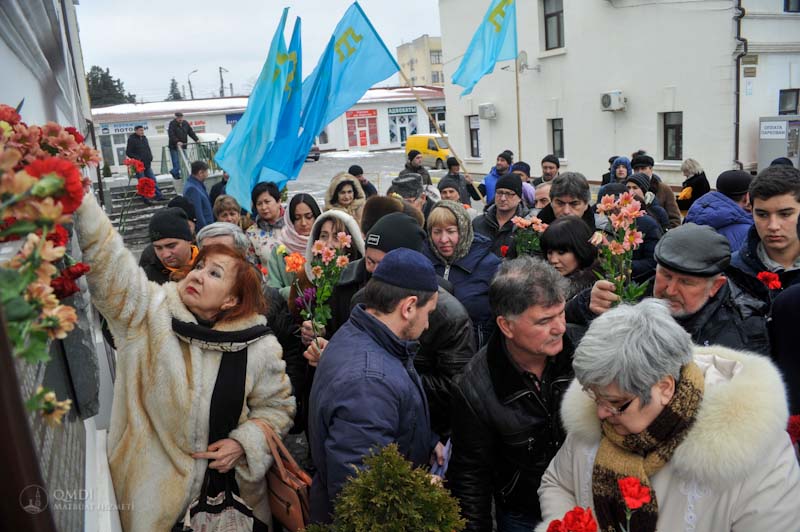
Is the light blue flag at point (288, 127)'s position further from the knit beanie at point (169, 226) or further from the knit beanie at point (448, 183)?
the knit beanie at point (448, 183)

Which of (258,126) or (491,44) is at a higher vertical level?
(491,44)

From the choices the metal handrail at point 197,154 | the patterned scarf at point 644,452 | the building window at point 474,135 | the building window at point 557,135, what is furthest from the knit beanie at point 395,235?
the building window at point 474,135

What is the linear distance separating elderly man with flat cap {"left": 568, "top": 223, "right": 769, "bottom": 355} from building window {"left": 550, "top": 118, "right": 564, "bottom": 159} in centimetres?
1807

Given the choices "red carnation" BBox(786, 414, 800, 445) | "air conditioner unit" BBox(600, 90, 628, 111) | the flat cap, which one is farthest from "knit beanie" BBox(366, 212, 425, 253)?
"air conditioner unit" BBox(600, 90, 628, 111)

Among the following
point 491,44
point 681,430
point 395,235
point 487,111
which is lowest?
point 681,430

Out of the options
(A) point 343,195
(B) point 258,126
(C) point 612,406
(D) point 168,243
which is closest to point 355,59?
(B) point 258,126

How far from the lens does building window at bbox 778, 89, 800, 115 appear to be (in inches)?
607

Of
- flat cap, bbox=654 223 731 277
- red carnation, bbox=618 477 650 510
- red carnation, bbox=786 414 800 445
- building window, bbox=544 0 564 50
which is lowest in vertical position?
red carnation, bbox=786 414 800 445

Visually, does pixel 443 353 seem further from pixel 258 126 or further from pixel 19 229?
pixel 258 126

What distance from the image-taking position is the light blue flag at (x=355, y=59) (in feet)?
23.3

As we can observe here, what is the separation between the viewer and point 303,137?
6461 millimetres

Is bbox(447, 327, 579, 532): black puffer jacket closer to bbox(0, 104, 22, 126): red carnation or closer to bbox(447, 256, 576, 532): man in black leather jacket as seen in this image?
bbox(447, 256, 576, 532): man in black leather jacket

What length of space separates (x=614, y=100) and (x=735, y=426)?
16.8 meters

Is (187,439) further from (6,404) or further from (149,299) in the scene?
(6,404)
